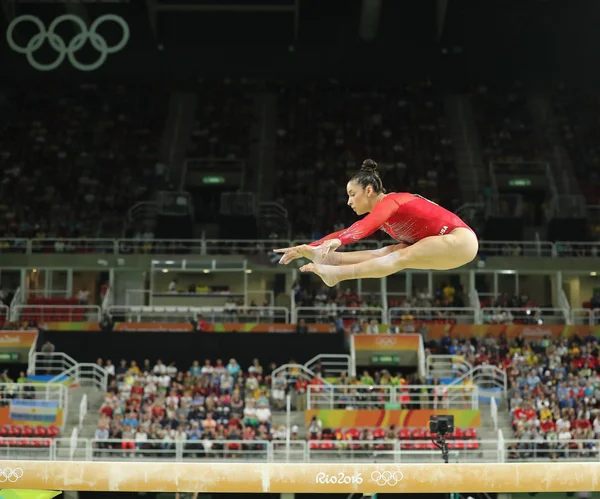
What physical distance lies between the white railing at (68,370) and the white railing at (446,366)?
830 centimetres

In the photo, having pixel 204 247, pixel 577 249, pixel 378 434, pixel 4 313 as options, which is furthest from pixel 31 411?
pixel 577 249

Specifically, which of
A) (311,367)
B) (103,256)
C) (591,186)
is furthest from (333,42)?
(311,367)

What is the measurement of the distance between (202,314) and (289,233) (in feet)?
15.1

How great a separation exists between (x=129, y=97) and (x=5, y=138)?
4.99 m

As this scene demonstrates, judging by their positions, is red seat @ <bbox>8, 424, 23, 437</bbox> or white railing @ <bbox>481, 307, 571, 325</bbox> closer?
red seat @ <bbox>8, 424, 23, 437</bbox>

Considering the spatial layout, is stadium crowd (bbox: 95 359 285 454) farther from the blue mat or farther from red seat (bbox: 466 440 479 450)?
red seat (bbox: 466 440 479 450)

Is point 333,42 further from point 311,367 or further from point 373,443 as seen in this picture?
point 373,443

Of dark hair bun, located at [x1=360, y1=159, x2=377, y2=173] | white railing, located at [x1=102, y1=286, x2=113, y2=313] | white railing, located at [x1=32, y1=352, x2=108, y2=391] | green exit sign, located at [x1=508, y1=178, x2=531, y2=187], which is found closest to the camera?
dark hair bun, located at [x1=360, y1=159, x2=377, y2=173]

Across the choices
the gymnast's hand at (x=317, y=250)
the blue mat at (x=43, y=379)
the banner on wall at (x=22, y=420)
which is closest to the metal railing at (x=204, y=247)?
the blue mat at (x=43, y=379)

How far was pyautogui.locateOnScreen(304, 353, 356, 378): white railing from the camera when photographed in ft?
79.4

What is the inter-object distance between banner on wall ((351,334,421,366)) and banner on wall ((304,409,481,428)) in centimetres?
400

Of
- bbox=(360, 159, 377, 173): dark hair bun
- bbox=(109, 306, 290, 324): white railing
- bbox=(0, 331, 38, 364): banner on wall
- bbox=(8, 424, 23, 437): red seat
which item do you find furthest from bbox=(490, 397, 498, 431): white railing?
bbox=(360, 159, 377, 173): dark hair bun

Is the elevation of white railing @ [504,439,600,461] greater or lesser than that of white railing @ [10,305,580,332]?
lesser

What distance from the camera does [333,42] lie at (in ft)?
123
